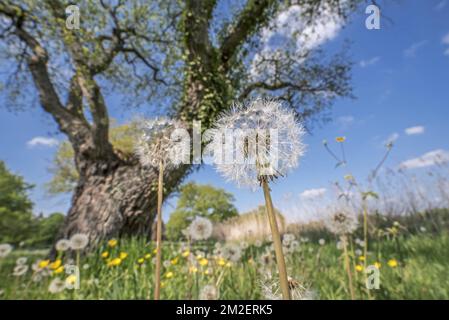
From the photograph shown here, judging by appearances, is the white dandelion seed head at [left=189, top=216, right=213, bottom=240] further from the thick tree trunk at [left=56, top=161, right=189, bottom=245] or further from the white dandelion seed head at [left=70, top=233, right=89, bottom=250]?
the thick tree trunk at [left=56, top=161, right=189, bottom=245]

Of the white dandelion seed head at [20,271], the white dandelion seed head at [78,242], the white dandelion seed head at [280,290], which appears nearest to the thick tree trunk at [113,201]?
the white dandelion seed head at [78,242]

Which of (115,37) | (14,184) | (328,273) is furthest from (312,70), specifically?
(14,184)

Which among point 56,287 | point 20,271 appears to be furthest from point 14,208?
point 56,287

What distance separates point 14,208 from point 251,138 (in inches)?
744

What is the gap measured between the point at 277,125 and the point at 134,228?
169 inches

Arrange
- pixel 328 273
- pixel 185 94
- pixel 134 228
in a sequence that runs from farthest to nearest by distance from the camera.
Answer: pixel 185 94
pixel 134 228
pixel 328 273

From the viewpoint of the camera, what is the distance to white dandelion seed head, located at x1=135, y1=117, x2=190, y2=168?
63cm

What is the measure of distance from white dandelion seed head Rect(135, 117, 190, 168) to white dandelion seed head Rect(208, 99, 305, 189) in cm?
21

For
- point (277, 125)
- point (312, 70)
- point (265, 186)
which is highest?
point (312, 70)

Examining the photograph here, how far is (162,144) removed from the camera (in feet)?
2.16

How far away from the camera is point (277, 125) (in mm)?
416

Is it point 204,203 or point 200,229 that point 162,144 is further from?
point 204,203

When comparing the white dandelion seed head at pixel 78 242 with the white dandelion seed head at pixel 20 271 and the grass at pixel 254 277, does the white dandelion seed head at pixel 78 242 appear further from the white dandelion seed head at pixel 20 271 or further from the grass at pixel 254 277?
the white dandelion seed head at pixel 20 271
